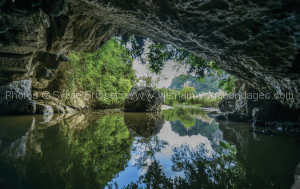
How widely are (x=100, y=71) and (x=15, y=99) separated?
5.42 meters

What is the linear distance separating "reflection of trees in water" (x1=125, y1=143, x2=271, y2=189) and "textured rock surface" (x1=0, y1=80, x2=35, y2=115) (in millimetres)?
6611

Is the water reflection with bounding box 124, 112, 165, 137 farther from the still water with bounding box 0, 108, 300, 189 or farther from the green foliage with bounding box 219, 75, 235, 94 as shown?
the green foliage with bounding box 219, 75, 235, 94

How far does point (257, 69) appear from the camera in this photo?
2.31 m

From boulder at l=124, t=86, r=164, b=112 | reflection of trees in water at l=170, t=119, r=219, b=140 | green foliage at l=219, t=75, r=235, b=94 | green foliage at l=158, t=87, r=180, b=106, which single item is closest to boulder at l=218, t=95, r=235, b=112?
green foliage at l=219, t=75, r=235, b=94

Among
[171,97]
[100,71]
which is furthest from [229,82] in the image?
[171,97]

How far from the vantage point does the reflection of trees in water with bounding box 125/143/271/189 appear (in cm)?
103

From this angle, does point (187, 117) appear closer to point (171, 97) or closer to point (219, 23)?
point (219, 23)

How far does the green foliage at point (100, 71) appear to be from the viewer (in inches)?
291

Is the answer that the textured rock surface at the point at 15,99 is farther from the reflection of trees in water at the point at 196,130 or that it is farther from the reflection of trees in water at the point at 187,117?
the reflection of trees in water at the point at 196,130

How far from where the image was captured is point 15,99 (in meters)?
5.02

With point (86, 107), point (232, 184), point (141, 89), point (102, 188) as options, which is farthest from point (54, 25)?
point (86, 107)

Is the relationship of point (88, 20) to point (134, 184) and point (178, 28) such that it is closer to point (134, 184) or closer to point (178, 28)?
point (178, 28)

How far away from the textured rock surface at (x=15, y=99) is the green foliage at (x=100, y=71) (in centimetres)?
227

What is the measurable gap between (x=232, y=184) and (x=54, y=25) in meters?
4.52
